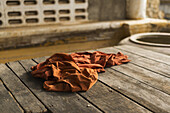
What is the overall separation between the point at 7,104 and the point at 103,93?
74 centimetres

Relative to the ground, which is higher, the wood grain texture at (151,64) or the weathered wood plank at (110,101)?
the wood grain texture at (151,64)

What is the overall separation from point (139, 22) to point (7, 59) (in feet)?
9.46

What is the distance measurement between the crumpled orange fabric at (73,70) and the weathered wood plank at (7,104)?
30 cm

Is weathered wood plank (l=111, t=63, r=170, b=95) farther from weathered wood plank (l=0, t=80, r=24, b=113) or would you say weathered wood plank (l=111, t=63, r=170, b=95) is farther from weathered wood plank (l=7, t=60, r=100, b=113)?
weathered wood plank (l=0, t=80, r=24, b=113)

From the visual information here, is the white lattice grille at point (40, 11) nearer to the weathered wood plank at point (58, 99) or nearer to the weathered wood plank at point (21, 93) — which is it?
the weathered wood plank at point (21, 93)

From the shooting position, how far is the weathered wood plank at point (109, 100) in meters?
1.46

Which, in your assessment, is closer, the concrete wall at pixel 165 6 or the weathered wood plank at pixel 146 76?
the weathered wood plank at pixel 146 76

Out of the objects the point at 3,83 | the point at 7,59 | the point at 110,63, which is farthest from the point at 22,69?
the point at 7,59

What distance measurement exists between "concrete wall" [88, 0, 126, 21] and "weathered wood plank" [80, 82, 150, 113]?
3121 millimetres

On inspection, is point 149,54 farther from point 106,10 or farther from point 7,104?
point 106,10

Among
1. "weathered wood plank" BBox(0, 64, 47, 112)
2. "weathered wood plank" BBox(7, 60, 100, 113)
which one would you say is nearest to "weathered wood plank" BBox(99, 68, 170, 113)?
"weathered wood plank" BBox(7, 60, 100, 113)

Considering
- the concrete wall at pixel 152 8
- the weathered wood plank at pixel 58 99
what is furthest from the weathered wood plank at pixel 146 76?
the concrete wall at pixel 152 8

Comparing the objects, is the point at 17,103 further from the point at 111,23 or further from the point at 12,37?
the point at 111,23

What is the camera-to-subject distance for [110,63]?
227 centimetres
